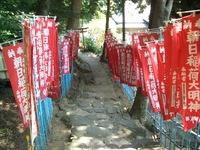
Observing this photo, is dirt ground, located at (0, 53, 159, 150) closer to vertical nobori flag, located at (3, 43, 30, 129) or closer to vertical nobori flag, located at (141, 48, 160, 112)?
vertical nobori flag, located at (3, 43, 30, 129)

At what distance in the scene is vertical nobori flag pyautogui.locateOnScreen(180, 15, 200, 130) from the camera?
379 cm

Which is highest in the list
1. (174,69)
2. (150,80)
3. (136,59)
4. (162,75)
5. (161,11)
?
(161,11)

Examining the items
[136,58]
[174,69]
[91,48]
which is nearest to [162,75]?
[174,69]

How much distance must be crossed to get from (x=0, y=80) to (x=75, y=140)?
9.60 ft

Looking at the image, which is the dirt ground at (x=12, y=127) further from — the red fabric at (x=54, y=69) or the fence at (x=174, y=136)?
the fence at (x=174, y=136)

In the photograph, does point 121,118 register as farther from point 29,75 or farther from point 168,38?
point 29,75

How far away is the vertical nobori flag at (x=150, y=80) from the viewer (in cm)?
621

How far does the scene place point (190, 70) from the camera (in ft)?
13.0

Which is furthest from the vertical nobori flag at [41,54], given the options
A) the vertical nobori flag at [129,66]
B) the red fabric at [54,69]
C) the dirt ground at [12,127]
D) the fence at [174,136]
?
the vertical nobori flag at [129,66]

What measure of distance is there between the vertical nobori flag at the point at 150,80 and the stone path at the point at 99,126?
1385mm

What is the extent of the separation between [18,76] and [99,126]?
4.23m

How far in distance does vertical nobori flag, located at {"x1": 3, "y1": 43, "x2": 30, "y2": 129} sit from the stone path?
2423 mm

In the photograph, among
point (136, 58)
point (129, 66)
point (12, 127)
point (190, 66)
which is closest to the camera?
point (190, 66)

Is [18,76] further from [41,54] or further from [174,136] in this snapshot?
[174,136]
